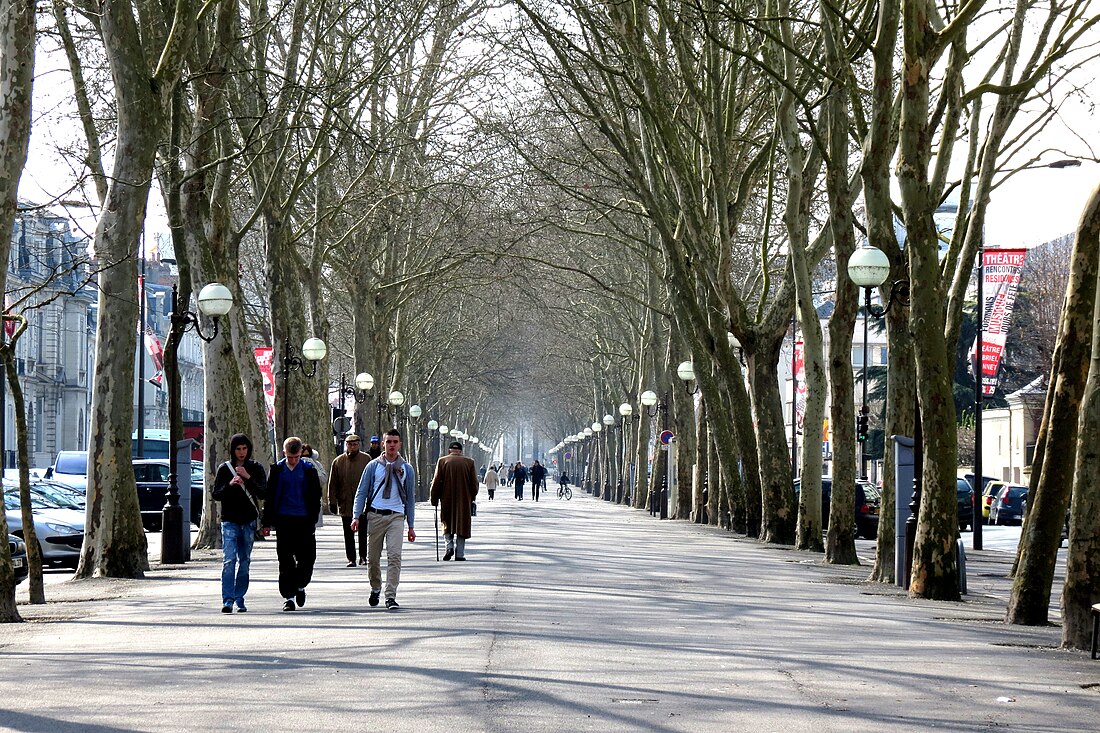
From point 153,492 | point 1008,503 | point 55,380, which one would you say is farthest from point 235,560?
point 55,380

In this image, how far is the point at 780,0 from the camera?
24672 mm

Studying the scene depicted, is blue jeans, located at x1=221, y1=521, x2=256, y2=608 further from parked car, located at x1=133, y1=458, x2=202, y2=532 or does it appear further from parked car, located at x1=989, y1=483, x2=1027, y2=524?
parked car, located at x1=989, y1=483, x2=1027, y2=524

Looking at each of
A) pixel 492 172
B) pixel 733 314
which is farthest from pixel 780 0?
pixel 492 172

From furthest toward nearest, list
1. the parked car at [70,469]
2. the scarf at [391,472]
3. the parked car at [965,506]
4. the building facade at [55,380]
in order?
the building facade at [55,380] → the parked car at [70,469] → the parked car at [965,506] → the scarf at [391,472]

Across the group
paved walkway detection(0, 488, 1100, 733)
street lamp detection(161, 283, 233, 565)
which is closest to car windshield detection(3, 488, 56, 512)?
street lamp detection(161, 283, 233, 565)

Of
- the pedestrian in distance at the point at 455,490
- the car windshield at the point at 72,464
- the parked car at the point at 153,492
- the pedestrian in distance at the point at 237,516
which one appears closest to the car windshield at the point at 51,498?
the parked car at the point at 153,492

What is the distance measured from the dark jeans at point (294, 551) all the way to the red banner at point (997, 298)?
50.4 ft

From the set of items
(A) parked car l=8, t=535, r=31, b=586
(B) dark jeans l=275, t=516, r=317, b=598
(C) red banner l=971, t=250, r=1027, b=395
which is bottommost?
(A) parked car l=8, t=535, r=31, b=586

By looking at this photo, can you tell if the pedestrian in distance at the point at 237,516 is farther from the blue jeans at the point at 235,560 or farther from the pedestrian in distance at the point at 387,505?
the pedestrian in distance at the point at 387,505

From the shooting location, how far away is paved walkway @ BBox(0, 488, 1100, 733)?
884cm

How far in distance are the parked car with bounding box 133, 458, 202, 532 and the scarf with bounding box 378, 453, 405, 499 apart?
742 inches

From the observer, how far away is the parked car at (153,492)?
35.1 m

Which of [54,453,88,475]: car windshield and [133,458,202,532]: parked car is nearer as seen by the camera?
[133,458,202,532]: parked car

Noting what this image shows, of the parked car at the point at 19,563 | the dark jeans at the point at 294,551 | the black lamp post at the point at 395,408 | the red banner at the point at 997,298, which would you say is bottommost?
the parked car at the point at 19,563
